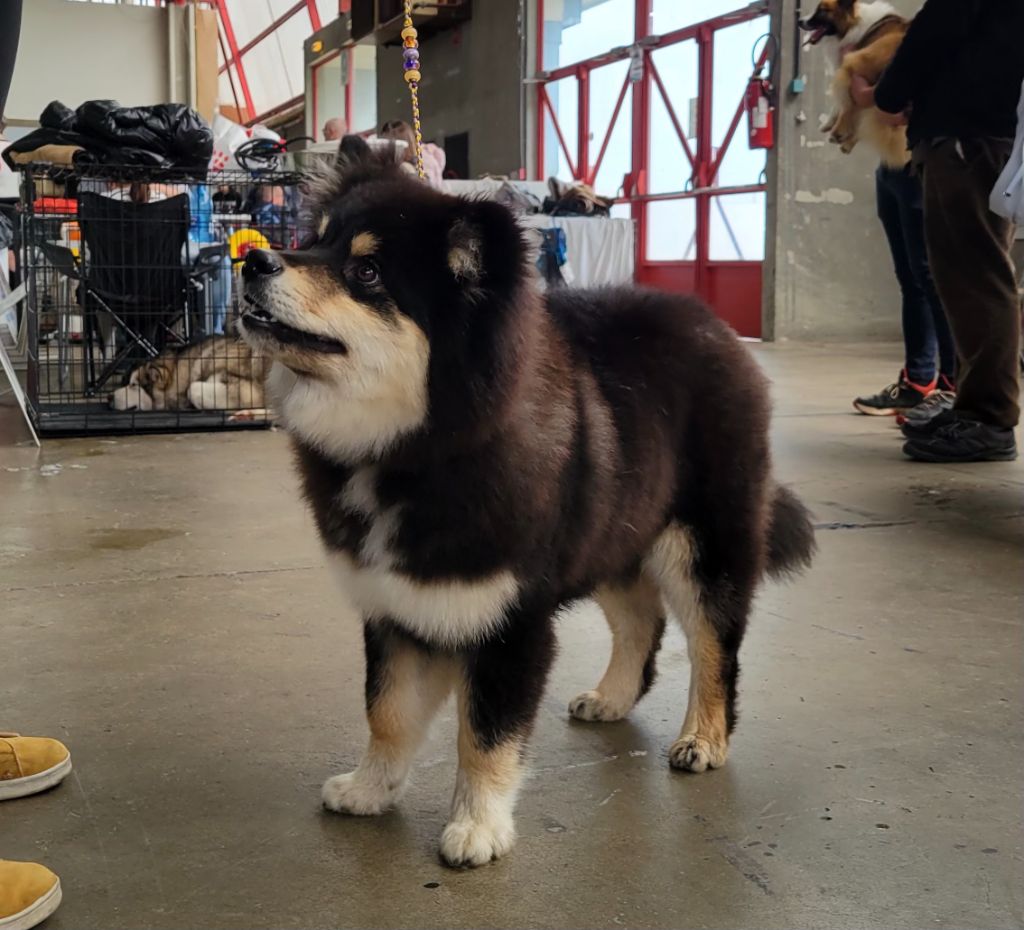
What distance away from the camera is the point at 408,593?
5.71 ft

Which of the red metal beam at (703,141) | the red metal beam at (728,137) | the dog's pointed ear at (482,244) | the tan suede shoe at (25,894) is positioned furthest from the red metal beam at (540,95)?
the tan suede shoe at (25,894)

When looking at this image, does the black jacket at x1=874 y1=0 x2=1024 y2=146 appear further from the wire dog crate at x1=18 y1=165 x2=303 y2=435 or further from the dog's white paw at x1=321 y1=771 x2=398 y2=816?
the dog's white paw at x1=321 y1=771 x2=398 y2=816

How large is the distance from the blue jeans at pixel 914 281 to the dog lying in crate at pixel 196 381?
12.1 feet

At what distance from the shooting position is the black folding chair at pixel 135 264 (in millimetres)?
6199

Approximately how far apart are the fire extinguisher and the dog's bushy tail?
33.6 feet

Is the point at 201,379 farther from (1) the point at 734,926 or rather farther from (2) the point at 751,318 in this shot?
(2) the point at 751,318

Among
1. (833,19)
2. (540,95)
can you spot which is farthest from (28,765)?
(540,95)

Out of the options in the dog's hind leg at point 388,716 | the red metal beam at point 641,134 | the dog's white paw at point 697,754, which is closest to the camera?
the dog's hind leg at point 388,716

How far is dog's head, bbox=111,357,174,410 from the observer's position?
6469 mm

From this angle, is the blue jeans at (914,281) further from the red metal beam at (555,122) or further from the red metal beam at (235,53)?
the red metal beam at (235,53)

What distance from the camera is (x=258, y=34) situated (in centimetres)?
2925

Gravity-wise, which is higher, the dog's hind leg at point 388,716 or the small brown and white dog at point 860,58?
the small brown and white dog at point 860,58

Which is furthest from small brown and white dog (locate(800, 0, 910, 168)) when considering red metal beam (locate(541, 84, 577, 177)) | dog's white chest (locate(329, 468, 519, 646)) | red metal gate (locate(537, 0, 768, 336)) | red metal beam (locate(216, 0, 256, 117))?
red metal beam (locate(216, 0, 256, 117))

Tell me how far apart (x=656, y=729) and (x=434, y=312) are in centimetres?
107
